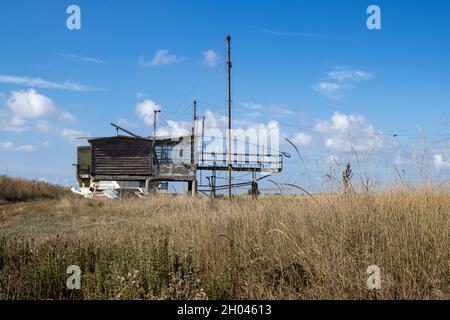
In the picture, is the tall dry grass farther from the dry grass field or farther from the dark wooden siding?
the dry grass field

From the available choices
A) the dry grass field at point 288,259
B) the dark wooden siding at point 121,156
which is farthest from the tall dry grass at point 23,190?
the dry grass field at point 288,259

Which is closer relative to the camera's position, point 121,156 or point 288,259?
point 288,259

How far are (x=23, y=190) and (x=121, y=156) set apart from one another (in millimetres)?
8311

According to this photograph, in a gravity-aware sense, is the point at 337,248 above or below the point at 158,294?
above

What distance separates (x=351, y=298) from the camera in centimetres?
470

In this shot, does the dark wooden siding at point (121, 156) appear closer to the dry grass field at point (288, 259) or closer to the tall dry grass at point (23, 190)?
the tall dry grass at point (23, 190)

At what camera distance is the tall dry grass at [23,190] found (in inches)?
1346

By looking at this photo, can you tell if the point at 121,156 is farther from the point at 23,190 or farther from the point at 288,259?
the point at 288,259

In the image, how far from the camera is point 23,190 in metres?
36.2

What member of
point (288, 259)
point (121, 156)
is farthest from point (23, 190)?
point (288, 259)

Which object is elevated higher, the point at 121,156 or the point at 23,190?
the point at 121,156

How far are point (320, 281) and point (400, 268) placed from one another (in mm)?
894
